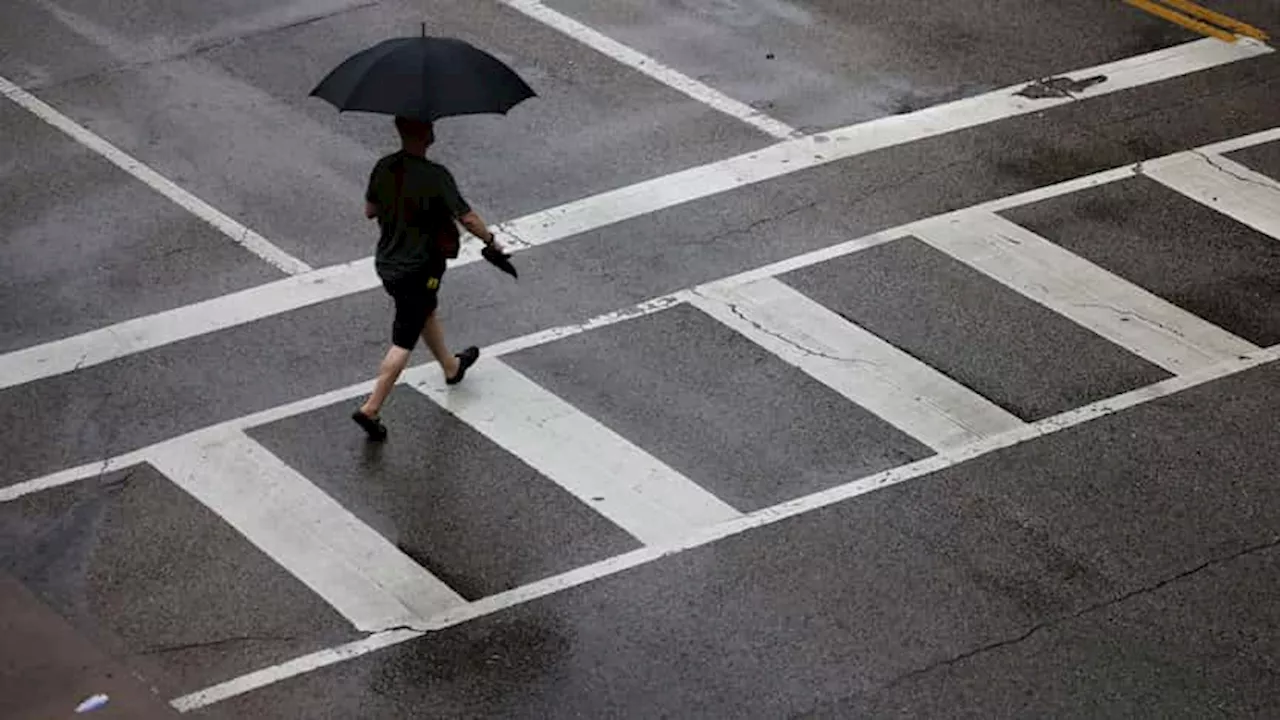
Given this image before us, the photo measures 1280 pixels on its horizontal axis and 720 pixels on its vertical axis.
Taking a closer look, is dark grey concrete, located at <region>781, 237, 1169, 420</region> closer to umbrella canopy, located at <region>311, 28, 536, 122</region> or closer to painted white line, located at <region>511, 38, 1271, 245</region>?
painted white line, located at <region>511, 38, 1271, 245</region>

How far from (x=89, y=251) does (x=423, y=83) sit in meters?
3.54

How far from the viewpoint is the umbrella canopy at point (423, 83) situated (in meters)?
11.4

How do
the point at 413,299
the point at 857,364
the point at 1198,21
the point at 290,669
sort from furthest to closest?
the point at 1198,21 < the point at 857,364 < the point at 413,299 < the point at 290,669

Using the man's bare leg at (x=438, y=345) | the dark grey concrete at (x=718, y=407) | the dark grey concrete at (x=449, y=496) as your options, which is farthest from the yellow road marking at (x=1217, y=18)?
the dark grey concrete at (x=449, y=496)

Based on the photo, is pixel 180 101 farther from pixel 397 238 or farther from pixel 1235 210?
pixel 1235 210

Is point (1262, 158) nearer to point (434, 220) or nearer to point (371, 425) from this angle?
point (434, 220)

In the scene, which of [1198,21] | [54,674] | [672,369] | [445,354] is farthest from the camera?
[1198,21]

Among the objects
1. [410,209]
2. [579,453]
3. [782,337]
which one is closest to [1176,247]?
[782,337]

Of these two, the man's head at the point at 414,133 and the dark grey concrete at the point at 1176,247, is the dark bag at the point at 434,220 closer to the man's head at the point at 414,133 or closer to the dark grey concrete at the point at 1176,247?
the man's head at the point at 414,133

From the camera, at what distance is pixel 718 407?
41.2 ft

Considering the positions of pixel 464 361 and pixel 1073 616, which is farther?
pixel 464 361

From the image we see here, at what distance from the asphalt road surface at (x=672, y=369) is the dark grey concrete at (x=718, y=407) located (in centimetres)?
3

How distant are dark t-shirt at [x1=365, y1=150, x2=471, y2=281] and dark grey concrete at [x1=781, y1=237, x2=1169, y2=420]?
285 cm

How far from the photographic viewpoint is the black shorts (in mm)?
11867
